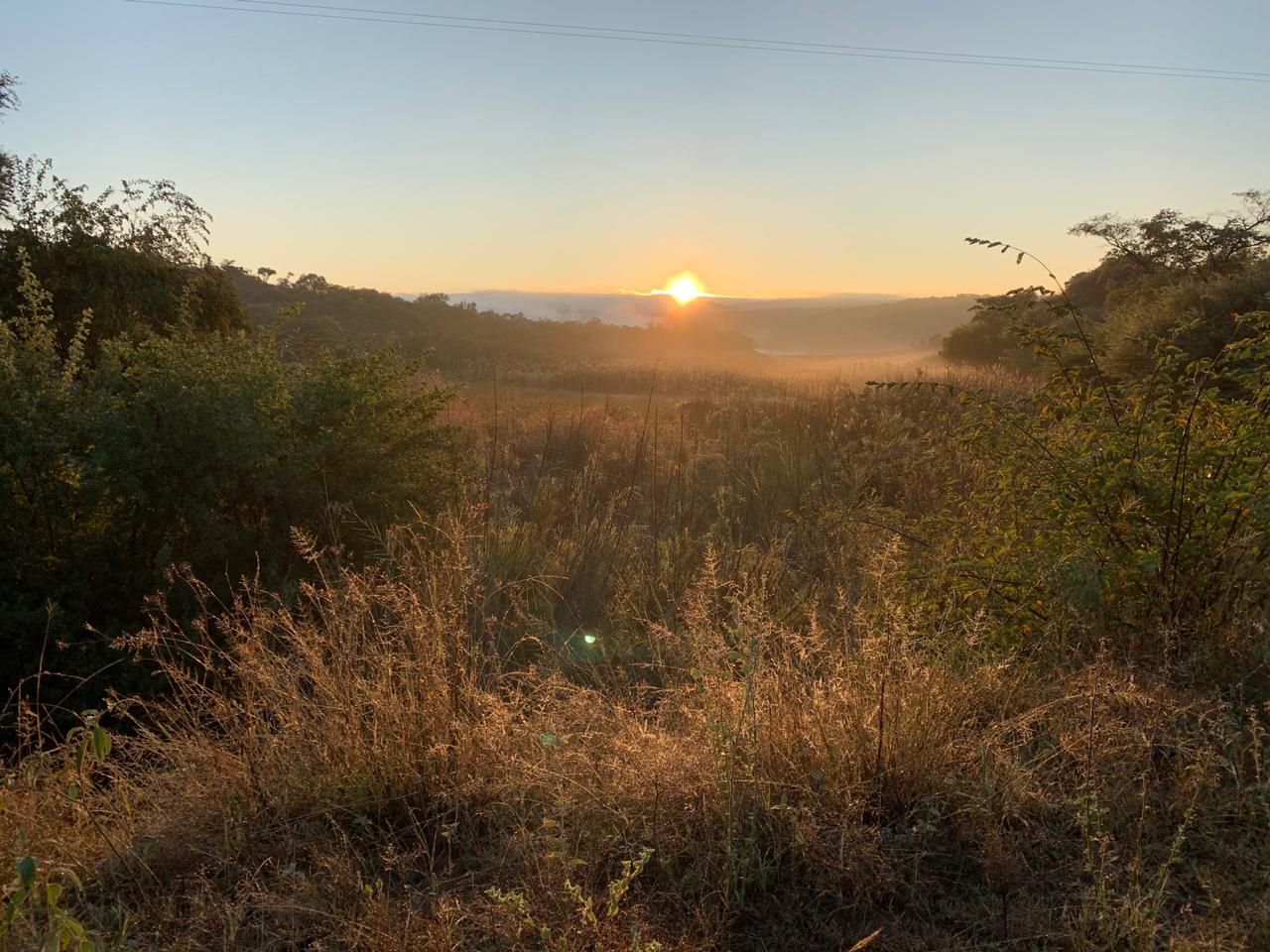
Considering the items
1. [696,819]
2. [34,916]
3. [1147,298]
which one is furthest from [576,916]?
[1147,298]

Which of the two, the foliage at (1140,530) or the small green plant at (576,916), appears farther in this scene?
the foliage at (1140,530)

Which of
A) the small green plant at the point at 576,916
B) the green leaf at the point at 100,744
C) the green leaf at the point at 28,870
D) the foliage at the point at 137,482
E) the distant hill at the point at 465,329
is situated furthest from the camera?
the distant hill at the point at 465,329

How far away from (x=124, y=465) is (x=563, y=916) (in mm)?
4246

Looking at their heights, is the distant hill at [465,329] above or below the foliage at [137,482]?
above

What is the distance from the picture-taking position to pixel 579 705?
3045mm

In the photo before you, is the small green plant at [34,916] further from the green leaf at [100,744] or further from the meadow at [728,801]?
the green leaf at [100,744]

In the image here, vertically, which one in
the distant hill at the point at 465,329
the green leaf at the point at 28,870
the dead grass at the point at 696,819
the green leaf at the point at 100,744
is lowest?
the dead grass at the point at 696,819

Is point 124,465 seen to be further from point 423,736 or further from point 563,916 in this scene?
point 563,916

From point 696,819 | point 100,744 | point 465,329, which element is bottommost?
point 696,819

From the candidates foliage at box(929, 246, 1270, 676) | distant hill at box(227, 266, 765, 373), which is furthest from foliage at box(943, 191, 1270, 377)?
distant hill at box(227, 266, 765, 373)

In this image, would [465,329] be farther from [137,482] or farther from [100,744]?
[100,744]

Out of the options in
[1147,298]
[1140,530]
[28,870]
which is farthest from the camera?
[1147,298]

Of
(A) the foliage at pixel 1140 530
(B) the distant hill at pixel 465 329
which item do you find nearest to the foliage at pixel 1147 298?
(A) the foliage at pixel 1140 530

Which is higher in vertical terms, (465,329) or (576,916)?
(465,329)
